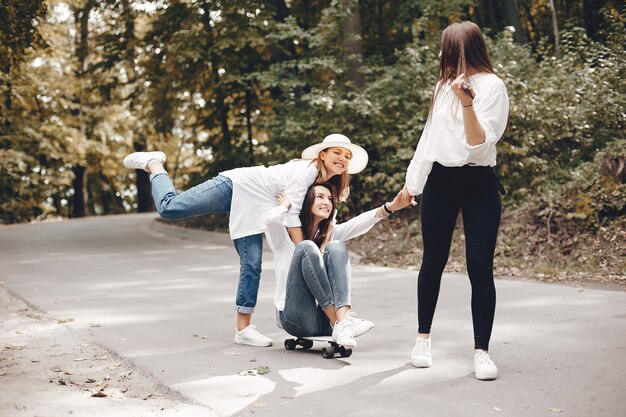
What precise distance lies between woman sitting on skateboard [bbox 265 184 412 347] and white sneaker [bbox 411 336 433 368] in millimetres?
416

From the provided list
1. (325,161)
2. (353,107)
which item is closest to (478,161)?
(325,161)

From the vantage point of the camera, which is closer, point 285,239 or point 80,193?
point 285,239

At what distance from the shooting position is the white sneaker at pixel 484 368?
15.0ft

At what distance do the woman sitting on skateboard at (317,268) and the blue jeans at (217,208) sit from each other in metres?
0.28

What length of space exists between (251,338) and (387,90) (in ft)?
31.2

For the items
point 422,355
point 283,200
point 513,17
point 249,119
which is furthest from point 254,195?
point 249,119

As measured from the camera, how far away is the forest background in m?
10.7

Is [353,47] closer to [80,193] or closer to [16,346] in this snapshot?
[16,346]

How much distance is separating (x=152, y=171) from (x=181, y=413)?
8.64 ft

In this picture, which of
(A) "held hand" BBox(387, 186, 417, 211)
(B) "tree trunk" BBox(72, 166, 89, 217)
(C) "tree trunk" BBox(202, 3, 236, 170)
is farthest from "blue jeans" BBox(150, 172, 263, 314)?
(B) "tree trunk" BBox(72, 166, 89, 217)

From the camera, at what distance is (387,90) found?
1460 centimetres

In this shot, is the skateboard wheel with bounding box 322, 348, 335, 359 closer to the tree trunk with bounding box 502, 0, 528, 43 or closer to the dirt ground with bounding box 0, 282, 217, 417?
the dirt ground with bounding box 0, 282, 217, 417

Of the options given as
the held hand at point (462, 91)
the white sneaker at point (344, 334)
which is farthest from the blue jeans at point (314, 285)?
the held hand at point (462, 91)

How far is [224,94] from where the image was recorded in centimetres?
1897
